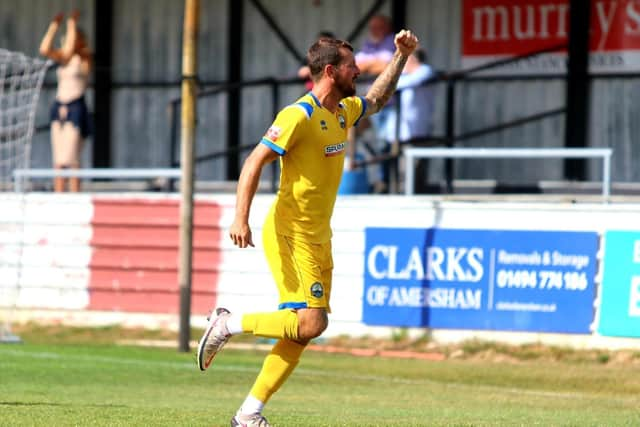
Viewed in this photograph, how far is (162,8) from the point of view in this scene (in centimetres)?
2452

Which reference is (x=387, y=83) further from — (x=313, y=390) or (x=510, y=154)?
(x=510, y=154)

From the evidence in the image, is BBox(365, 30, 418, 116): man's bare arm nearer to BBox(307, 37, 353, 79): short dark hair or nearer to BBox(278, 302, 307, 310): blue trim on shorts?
BBox(307, 37, 353, 79): short dark hair

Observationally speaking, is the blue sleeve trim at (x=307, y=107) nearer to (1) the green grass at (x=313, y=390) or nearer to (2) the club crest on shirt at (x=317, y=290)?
(2) the club crest on shirt at (x=317, y=290)

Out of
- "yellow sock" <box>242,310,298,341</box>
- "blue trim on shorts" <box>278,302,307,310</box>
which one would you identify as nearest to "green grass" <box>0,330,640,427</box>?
"yellow sock" <box>242,310,298,341</box>

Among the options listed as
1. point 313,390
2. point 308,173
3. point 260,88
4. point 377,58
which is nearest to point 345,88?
point 308,173

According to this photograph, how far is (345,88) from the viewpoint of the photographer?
30.2ft

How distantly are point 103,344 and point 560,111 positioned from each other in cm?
720

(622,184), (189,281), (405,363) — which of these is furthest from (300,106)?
(622,184)

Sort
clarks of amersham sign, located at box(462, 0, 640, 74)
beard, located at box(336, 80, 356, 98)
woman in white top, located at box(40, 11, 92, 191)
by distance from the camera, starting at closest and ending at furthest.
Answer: beard, located at box(336, 80, 356, 98)
woman in white top, located at box(40, 11, 92, 191)
clarks of amersham sign, located at box(462, 0, 640, 74)

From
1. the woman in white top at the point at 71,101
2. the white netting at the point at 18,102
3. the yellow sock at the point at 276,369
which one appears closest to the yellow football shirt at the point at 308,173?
the yellow sock at the point at 276,369

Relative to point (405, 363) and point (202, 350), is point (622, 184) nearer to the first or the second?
point (405, 363)

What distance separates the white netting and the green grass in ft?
8.91

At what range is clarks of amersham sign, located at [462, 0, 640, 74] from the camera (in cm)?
2075

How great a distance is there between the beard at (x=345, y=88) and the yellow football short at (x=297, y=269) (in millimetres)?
880
